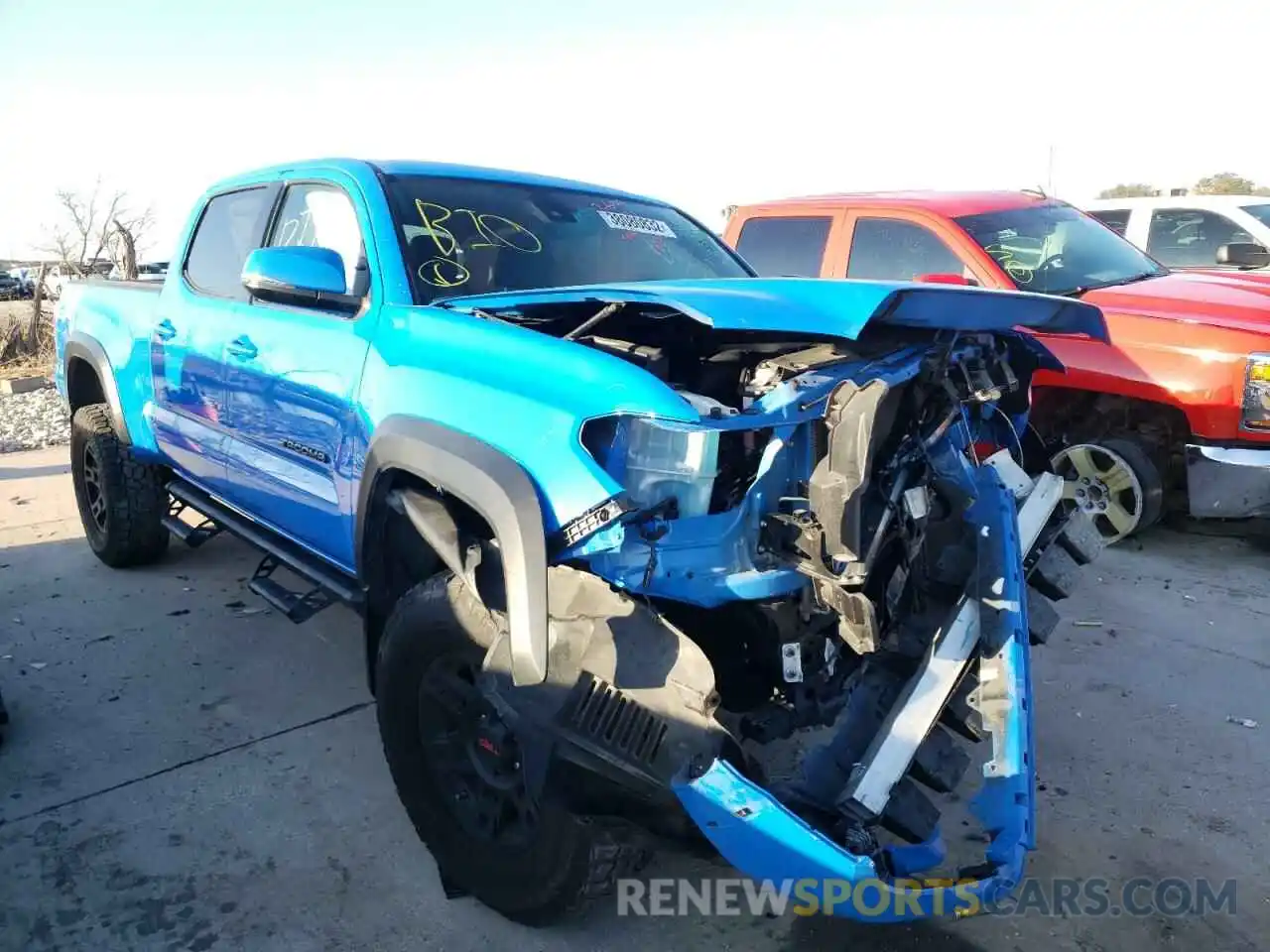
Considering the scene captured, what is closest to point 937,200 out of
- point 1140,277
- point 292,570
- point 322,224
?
point 1140,277

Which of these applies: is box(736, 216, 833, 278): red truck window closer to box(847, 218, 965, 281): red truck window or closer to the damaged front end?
box(847, 218, 965, 281): red truck window

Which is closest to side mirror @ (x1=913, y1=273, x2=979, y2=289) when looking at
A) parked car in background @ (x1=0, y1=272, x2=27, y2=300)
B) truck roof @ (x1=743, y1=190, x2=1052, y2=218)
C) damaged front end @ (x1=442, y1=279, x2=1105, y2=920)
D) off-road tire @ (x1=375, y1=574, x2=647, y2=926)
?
truck roof @ (x1=743, y1=190, x2=1052, y2=218)

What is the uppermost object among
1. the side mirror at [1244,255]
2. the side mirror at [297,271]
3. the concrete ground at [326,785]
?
the side mirror at [297,271]

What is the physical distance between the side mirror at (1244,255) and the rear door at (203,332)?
6.21 metres

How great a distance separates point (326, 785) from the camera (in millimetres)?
3121

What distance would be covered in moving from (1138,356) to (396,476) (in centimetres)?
416

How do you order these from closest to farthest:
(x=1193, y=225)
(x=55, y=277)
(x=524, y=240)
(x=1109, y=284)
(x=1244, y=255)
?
1. (x=524, y=240)
2. (x=1109, y=284)
3. (x=1244, y=255)
4. (x=1193, y=225)
5. (x=55, y=277)

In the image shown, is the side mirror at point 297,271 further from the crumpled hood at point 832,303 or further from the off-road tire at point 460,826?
the off-road tire at point 460,826

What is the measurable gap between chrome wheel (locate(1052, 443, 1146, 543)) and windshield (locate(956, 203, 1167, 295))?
3.14ft

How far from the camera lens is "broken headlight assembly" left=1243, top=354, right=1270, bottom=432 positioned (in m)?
4.66

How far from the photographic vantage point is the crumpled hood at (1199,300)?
15.9ft

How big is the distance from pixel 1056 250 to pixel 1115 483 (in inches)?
58.7

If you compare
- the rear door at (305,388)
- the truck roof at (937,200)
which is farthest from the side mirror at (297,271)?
the truck roof at (937,200)

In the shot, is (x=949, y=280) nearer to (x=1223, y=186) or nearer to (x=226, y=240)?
(x=226, y=240)
